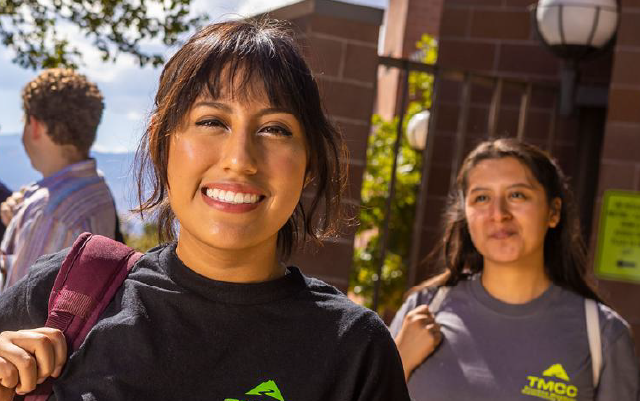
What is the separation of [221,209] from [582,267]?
1949 millimetres

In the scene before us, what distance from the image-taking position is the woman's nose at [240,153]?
5.06 feet

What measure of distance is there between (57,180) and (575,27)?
2937 millimetres

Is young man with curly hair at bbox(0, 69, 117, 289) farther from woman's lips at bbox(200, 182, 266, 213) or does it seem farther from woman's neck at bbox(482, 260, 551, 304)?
woman's lips at bbox(200, 182, 266, 213)

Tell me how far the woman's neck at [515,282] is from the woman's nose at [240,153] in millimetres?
1687

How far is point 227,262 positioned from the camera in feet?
5.26

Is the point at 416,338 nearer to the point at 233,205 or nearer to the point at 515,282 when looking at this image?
the point at 515,282

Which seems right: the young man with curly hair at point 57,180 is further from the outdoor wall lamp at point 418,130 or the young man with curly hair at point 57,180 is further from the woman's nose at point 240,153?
the outdoor wall lamp at point 418,130

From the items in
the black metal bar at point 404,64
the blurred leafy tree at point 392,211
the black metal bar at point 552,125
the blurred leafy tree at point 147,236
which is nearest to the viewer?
the blurred leafy tree at point 147,236

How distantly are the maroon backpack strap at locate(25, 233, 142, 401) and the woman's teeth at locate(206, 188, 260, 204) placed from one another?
7.6 inches

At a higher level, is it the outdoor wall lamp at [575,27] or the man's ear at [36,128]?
the outdoor wall lamp at [575,27]

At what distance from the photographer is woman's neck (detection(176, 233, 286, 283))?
1601mm

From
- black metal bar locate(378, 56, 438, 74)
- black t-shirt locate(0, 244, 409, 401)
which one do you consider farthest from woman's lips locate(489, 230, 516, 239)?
black t-shirt locate(0, 244, 409, 401)

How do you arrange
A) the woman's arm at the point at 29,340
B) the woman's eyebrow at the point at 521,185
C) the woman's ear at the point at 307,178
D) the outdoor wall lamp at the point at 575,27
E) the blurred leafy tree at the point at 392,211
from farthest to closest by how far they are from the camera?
1. the blurred leafy tree at the point at 392,211
2. the outdoor wall lamp at the point at 575,27
3. the woman's eyebrow at the point at 521,185
4. the woman's ear at the point at 307,178
5. the woman's arm at the point at 29,340

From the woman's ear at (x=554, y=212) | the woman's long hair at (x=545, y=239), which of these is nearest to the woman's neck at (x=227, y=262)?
the woman's long hair at (x=545, y=239)
